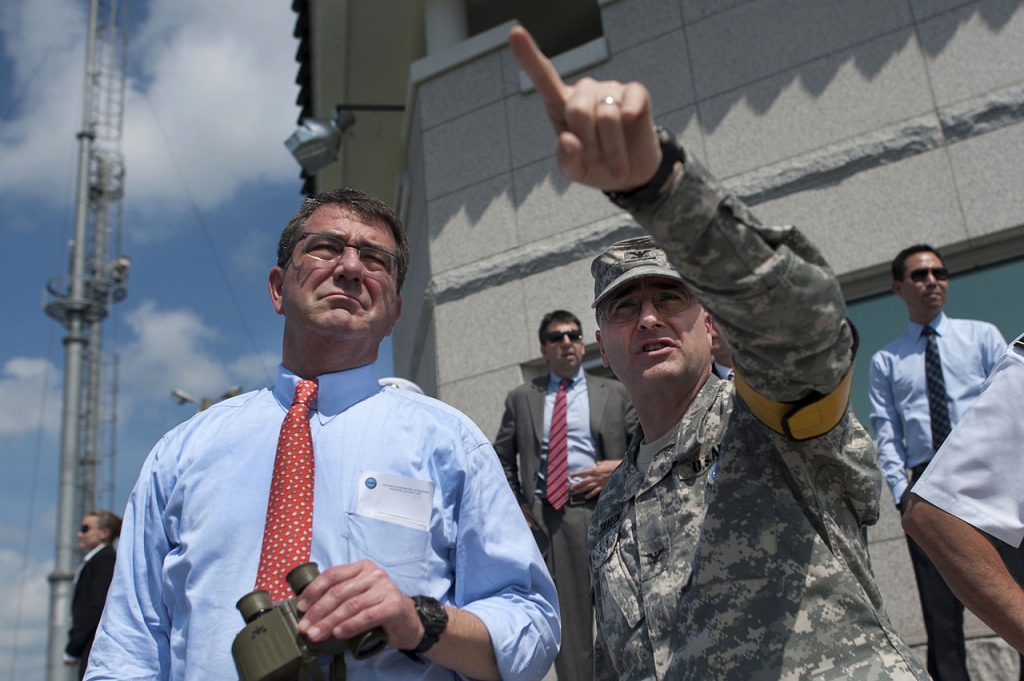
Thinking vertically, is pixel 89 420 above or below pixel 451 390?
above

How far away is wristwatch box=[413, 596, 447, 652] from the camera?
1537 millimetres

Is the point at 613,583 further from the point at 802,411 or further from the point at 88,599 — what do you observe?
→ the point at 88,599

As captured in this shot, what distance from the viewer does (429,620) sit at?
5.05 ft

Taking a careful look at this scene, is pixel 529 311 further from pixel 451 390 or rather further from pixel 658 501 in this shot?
pixel 658 501

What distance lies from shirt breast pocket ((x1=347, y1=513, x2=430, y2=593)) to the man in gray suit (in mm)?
2906

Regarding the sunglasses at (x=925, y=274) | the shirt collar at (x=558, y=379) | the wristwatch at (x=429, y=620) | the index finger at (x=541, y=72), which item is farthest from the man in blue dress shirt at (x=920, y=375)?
the index finger at (x=541, y=72)

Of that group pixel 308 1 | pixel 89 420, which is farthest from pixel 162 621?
pixel 89 420

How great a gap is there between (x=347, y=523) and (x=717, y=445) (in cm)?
82

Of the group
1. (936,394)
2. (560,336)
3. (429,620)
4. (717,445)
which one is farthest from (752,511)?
(560,336)

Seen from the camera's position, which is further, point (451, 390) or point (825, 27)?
point (451, 390)

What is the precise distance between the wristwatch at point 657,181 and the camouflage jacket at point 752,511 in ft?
0.07

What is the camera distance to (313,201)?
2238 mm

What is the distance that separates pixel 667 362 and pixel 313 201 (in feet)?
3.37

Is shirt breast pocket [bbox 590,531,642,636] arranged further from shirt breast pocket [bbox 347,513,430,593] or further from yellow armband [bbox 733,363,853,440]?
yellow armband [bbox 733,363,853,440]
